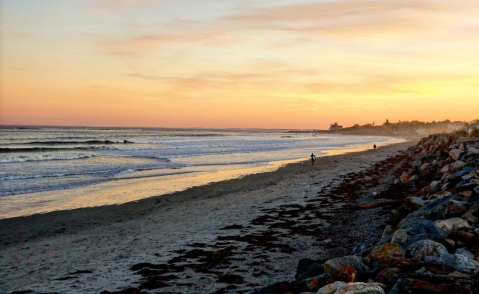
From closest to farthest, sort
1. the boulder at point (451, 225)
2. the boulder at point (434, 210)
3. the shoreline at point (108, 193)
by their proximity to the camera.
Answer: the boulder at point (451, 225) < the boulder at point (434, 210) < the shoreline at point (108, 193)

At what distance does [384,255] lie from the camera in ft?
18.9

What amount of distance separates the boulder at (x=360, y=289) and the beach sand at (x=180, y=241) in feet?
7.84

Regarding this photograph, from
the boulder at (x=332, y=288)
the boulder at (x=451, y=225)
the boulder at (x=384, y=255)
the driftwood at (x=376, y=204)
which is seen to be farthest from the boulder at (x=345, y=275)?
the driftwood at (x=376, y=204)

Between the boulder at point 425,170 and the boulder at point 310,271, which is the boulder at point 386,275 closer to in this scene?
the boulder at point 310,271

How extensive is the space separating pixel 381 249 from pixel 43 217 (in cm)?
996

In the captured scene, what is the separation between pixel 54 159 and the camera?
102ft

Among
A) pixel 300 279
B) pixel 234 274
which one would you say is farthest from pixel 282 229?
pixel 300 279

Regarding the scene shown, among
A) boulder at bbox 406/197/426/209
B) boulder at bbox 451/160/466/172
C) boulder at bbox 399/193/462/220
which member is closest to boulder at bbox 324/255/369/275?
boulder at bbox 399/193/462/220

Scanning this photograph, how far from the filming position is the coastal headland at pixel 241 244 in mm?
5555

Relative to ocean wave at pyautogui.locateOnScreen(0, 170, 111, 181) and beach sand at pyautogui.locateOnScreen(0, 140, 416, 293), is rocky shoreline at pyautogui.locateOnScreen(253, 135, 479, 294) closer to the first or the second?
beach sand at pyautogui.locateOnScreen(0, 140, 416, 293)

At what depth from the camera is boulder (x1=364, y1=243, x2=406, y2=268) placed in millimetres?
5505

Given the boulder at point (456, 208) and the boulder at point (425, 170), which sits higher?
the boulder at point (456, 208)

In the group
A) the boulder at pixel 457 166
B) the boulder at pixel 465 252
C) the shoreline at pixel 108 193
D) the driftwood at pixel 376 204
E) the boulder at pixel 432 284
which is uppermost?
the boulder at pixel 457 166

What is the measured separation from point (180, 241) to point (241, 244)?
143 centimetres
